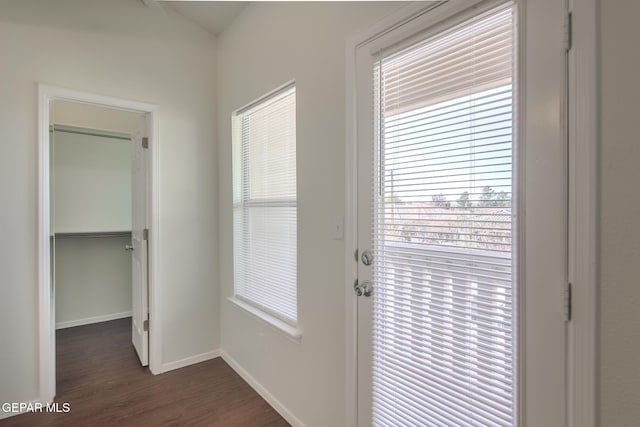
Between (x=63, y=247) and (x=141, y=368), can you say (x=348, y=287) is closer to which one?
(x=141, y=368)

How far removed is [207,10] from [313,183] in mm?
1837

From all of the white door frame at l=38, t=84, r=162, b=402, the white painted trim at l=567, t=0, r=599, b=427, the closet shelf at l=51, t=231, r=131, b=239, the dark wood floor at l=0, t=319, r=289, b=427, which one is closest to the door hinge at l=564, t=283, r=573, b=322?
the white painted trim at l=567, t=0, r=599, b=427

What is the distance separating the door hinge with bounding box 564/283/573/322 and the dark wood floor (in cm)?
176

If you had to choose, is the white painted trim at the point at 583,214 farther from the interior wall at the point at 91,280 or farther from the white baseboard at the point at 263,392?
the interior wall at the point at 91,280

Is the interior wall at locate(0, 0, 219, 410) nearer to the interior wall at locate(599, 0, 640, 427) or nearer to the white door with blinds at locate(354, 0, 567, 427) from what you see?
the white door with blinds at locate(354, 0, 567, 427)

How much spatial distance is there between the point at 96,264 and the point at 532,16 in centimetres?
446

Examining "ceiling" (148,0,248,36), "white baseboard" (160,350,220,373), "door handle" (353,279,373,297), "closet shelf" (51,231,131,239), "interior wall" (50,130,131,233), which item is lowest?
"white baseboard" (160,350,220,373)

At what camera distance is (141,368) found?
104 inches

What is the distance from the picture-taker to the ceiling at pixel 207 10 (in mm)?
2447

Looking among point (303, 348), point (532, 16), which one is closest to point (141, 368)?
point (303, 348)

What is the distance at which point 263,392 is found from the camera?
2.27m

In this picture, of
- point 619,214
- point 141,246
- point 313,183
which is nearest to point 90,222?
point 141,246

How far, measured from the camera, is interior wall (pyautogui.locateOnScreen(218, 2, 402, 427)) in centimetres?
162

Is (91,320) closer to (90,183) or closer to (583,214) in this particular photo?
(90,183)
